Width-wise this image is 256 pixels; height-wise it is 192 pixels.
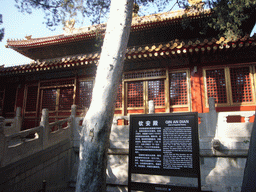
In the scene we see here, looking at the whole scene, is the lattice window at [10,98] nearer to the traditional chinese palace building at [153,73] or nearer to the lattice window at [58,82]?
the traditional chinese palace building at [153,73]

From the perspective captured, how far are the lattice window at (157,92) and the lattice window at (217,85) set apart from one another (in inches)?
70.1

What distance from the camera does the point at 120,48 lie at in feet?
12.3

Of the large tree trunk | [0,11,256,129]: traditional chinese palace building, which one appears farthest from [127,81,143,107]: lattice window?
the large tree trunk

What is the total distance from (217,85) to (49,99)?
7715 mm

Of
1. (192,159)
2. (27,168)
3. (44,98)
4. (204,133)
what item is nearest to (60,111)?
(44,98)

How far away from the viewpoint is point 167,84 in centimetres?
753

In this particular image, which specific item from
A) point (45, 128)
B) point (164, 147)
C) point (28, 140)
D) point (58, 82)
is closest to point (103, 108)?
point (164, 147)

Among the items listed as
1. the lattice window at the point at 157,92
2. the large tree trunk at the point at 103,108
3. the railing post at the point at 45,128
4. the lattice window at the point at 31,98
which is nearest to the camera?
the large tree trunk at the point at 103,108

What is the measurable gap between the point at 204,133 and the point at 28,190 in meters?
4.80

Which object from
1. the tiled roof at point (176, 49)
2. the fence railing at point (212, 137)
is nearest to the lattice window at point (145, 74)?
the tiled roof at point (176, 49)

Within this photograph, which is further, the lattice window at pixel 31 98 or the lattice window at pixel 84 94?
the lattice window at pixel 31 98

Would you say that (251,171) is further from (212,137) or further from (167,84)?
(167,84)

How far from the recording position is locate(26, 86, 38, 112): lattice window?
9297 millimetres

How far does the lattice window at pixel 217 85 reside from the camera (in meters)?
6.99
